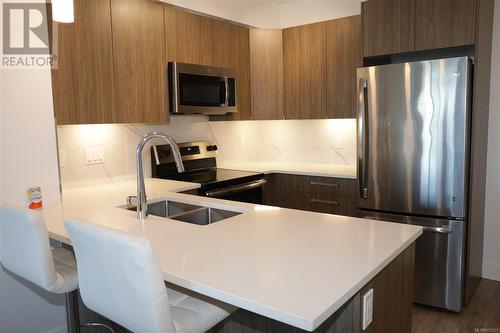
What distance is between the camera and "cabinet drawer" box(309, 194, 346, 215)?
10.9 ft

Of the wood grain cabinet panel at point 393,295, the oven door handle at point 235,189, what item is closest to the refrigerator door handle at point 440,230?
the wood grain cabinet panel at point 393,295

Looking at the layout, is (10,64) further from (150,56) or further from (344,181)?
(344,181)

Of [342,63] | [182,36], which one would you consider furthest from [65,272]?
[342,63]

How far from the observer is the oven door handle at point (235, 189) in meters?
3.05

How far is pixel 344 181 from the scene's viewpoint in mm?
3291

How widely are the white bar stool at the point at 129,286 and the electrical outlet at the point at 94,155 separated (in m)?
1.74

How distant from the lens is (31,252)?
1614 millimetres

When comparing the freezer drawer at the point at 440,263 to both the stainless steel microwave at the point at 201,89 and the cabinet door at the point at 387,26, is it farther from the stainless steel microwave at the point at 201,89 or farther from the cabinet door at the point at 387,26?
the stainless steel microwave at the point at 201,89

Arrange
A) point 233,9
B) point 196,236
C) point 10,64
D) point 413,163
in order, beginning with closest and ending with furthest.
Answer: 1. point 196,236
2. point 10,64
3. point 413,163
4. point 233,9

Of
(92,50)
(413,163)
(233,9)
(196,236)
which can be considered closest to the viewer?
(196,236)

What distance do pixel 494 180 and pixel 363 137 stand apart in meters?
1.24

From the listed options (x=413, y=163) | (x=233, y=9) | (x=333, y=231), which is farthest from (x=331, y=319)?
(x=233, y=9)

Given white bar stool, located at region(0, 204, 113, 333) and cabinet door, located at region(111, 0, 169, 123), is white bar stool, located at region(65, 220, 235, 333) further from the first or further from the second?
cabinet door, located at region(111, 0, 169, 123)

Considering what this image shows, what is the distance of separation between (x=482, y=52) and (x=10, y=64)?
9.78ft
